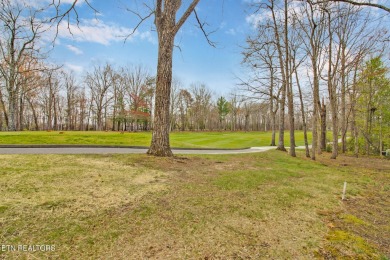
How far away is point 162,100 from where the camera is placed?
682 centimetres

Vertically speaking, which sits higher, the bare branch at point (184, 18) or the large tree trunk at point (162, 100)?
the bare branch at point (184, 18)

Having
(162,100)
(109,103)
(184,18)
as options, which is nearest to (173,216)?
(162,100)

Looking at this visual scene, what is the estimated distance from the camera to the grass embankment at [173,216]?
90.8 inches

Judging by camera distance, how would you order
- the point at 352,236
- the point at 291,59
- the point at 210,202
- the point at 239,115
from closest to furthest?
the point at 352,236 → the point at 210,202 → the point at 291,59 → the point at 239,115

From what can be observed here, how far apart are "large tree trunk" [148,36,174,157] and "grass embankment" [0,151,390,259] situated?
5.83 ft

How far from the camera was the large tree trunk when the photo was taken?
6.83 metres

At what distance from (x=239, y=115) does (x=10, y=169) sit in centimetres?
6632

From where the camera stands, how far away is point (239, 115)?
67.4m

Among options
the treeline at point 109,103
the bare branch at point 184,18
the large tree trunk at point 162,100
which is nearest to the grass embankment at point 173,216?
the large tree trunk at point 162,100

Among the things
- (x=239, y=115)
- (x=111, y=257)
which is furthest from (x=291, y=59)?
(x=239, y=115)

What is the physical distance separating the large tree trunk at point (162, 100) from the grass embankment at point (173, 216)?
1.78 m

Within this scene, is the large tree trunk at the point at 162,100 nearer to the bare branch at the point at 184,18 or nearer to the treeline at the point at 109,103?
the bare branch at the point at 184,18

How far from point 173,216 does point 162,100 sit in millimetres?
4531

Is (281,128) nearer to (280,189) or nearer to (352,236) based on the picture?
(280,189)
